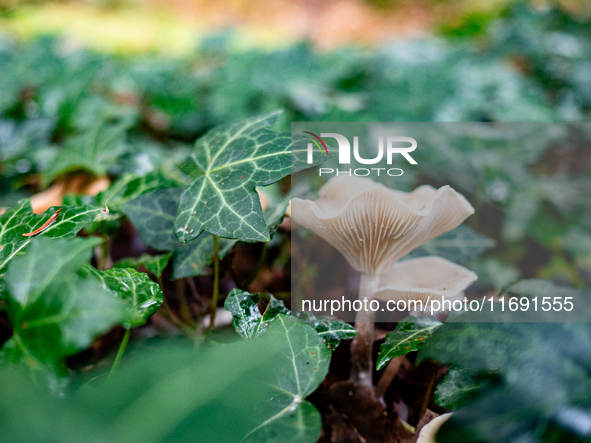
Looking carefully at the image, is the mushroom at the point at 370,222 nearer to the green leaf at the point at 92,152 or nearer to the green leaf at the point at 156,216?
the green leaf at the point at 156,216

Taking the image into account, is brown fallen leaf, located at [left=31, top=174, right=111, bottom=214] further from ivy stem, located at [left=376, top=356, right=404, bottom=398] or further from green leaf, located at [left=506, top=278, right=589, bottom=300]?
green leaf, located at [left=506, top=278, right=589, bottom=300]

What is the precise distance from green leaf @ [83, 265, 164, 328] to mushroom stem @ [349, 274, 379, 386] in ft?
1.22

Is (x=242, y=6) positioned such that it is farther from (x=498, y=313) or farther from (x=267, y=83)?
(x=498, y=313)

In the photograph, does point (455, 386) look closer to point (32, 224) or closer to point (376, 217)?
point (376, 217)

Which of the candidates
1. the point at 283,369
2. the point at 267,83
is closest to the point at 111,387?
the point at 283,369

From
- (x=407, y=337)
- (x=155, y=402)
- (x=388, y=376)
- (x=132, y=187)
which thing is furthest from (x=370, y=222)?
(x=132, y=187)

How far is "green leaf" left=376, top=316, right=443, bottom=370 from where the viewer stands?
0.48m

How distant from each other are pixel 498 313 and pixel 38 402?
524 mm

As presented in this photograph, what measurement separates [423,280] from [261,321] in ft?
1.17

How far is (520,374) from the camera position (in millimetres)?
370

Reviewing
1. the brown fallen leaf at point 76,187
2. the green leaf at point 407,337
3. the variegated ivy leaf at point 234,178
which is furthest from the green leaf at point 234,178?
the brown fallen leaf at point 76,187

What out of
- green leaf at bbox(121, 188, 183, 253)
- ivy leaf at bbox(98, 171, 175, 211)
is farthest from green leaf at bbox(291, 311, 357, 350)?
ivy leaf at bbox(98, 171, 175, 211)

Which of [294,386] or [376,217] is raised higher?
[376,217]

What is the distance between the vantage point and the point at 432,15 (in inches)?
210
